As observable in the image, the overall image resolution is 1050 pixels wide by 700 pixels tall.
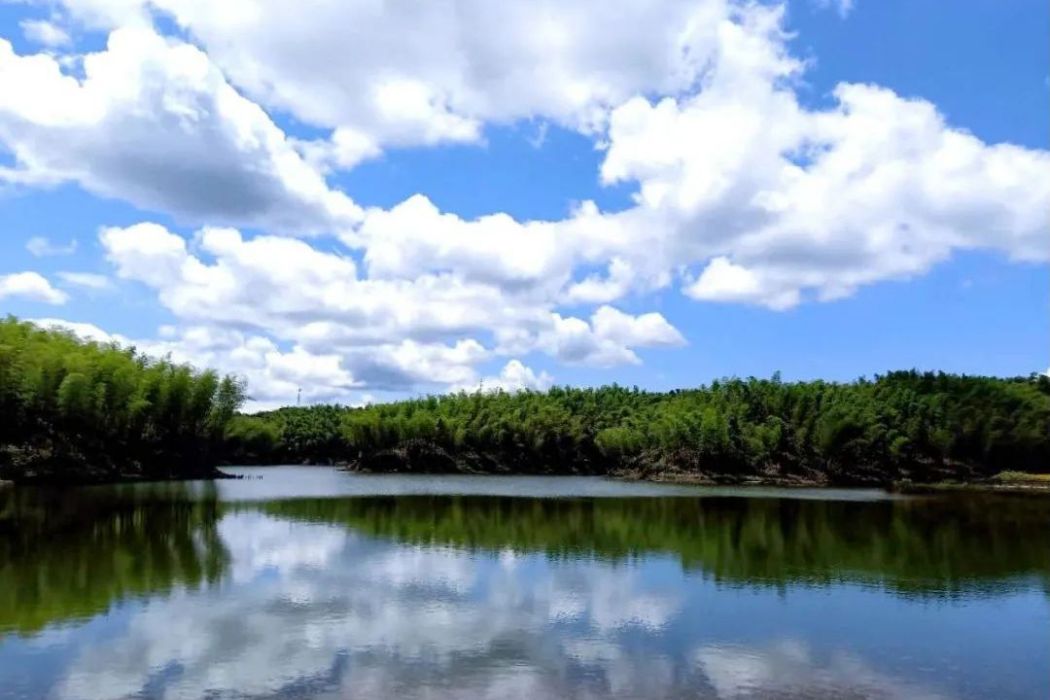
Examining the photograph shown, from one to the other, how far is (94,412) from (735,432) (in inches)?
2248

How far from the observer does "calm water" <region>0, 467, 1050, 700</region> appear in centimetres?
1319

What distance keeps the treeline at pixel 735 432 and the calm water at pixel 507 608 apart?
4538cm

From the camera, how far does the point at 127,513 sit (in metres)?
34.5

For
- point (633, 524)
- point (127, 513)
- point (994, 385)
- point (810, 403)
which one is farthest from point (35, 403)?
point (994, 385)

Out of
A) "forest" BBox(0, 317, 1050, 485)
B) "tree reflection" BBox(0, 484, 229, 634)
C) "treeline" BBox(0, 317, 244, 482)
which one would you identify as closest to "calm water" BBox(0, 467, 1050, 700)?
"tree reflection" BBox(0, 484, 229, 634)

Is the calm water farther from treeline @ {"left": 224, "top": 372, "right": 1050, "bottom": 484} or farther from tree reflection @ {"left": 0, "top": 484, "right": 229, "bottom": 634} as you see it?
treeline @ {"left": 224, "top": 372, "right": 1050, "bottom": 484}

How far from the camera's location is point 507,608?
1808cm

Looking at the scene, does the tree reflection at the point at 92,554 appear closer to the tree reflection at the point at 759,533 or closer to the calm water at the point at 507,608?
the calm water at the point at 507,608

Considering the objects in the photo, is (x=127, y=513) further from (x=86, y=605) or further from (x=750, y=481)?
(x=750, y=481)

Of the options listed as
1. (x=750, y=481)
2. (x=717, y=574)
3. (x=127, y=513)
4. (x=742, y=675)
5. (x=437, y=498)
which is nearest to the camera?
(x=742, y=675)

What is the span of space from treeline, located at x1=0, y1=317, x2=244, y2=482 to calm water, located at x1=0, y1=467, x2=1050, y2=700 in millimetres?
19792

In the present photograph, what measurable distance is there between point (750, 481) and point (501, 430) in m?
32.3

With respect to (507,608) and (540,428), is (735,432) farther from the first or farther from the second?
(507,608)

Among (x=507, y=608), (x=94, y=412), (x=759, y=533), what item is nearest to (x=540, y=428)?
(x=94, y=412)
